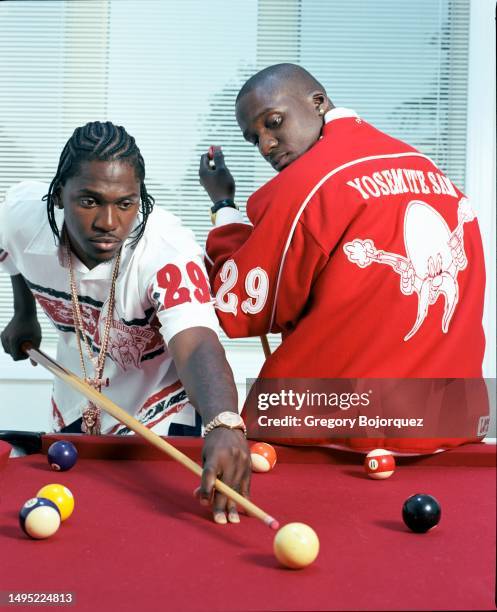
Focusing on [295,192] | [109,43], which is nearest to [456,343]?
[295,192]

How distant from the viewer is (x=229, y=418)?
1.54 metres

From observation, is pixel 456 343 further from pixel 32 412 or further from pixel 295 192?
pixel 32 412

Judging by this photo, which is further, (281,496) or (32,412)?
(32,412)

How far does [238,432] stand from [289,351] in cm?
63

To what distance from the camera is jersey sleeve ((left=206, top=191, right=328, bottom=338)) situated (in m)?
2.10

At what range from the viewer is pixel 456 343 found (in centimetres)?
211

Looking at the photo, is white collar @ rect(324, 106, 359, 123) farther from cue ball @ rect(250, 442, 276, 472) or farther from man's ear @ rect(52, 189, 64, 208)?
cue ball @ rect(250, 442, 276, 472)

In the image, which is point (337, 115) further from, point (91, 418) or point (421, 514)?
point (421, 514)

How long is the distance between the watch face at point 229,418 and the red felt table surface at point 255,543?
0.14m

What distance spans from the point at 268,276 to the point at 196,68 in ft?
8.14

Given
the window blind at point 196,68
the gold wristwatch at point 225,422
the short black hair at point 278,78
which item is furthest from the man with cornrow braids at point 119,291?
the window blind at point 196,68

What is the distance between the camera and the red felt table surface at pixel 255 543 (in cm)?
98

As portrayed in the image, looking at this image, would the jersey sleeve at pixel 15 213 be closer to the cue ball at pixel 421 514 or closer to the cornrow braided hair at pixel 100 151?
the cornrow braided hair at pixel 100 151

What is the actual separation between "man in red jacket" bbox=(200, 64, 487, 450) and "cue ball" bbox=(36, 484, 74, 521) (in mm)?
897
